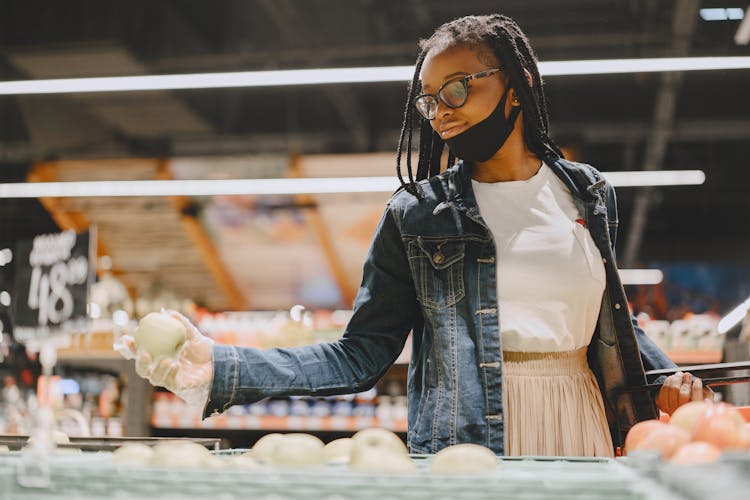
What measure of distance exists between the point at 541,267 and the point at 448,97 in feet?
1.31

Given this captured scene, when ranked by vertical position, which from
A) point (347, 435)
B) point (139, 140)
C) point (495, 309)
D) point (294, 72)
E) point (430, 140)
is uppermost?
point (139, 140)

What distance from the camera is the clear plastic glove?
1321mm

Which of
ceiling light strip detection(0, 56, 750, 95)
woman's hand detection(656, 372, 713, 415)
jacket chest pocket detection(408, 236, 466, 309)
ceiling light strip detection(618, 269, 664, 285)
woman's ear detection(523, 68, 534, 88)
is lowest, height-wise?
woman's hand detection(656, 372, 713, 415)

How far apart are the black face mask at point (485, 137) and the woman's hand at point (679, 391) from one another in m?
0.59

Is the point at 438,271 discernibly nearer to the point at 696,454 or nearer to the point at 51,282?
the point at 696,454

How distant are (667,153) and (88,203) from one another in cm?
760

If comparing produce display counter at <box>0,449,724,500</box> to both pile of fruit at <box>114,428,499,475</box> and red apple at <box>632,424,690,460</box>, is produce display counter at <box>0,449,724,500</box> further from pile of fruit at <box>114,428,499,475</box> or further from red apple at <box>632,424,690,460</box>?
red apple at <box>632,424,690,460</box>

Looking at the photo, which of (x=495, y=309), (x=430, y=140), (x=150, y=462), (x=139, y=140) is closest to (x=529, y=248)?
(x=495, y=309)

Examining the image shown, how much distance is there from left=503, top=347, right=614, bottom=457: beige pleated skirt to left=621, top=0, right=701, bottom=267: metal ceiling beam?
4.88 meters

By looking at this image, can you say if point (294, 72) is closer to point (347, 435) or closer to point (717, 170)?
point (347, 435)

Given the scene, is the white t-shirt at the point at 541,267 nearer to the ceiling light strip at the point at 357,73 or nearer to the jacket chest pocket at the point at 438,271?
the jacket chest pocket at the point at 438,271

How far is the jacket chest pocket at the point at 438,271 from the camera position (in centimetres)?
171

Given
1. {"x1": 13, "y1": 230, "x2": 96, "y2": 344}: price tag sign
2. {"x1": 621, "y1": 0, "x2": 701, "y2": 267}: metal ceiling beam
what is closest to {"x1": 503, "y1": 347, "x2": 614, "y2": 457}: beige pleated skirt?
{"x1": 13, "y1": 230, "x2": 96, "y2": 344}: price tag sign

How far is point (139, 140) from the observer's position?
29.1 feet
